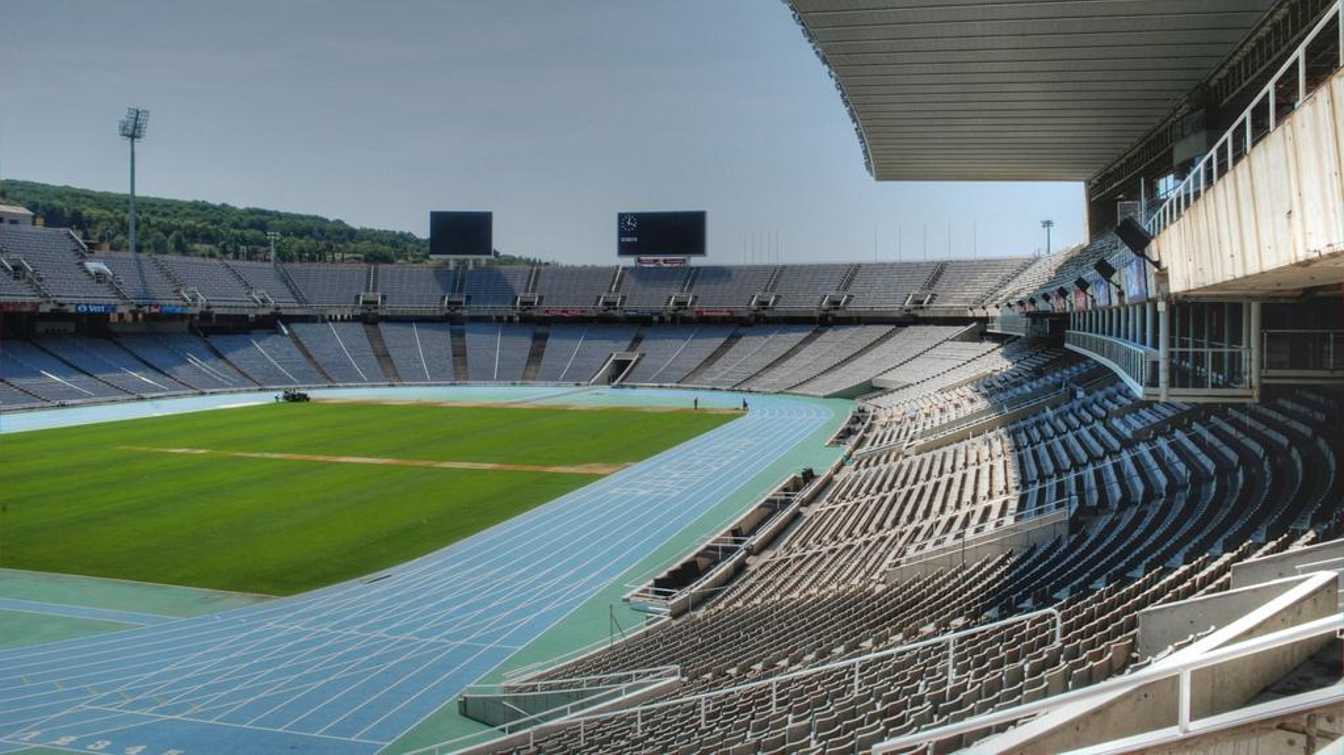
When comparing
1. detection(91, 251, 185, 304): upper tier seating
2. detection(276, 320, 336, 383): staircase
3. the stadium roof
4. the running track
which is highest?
the stadium roof

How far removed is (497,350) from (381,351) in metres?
7.76

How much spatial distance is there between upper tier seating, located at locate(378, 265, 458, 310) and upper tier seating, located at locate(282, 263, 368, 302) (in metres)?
1.66

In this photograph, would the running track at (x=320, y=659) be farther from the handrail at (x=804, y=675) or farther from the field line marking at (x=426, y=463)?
the field line marking at (x=426, y=463)

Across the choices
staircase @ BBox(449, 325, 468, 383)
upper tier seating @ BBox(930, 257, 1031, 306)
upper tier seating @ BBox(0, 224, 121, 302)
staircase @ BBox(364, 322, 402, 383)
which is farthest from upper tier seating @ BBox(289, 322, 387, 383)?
upper tier seating @ BBox(930, 257, 1031, 306)

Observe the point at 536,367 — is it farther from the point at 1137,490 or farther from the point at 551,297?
the point at 1137,490

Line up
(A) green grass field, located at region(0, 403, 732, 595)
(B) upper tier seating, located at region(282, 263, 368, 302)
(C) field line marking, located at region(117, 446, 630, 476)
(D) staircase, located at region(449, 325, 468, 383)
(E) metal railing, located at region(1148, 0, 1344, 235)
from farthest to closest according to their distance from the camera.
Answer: (B) upper tier seating, located at region(282, 263, 368, 302), (D) staircase, located at region(449, 325, 468, 383), (C) field line marking, located at region(117, 446, 630, 476), (A) green grass field, located at region(0, 403, 732, 595), (E) metal railing, located at region(1148, 0, 1344, 235)

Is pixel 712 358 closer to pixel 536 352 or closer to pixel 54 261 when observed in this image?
pixel 536 352

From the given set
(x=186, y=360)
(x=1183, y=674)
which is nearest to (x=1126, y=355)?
(x=1183, y=674)

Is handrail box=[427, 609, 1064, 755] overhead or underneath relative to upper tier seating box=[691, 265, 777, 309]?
underneath

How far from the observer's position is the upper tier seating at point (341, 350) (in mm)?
67250

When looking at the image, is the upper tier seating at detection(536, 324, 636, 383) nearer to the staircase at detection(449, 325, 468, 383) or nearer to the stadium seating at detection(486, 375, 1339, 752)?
the staircase at detection(449, 325, 468, 383)

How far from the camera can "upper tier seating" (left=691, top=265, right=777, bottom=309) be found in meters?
74.1

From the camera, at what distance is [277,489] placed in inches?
1185

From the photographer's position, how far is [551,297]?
77.7 metres
